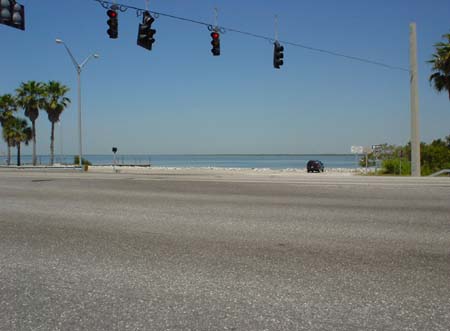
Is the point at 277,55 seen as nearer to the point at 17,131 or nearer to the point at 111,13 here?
the point at 111,13

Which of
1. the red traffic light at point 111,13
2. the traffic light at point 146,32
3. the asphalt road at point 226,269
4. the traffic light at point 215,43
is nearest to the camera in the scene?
the asphalt road at point 226,269

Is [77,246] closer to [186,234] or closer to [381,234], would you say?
[186,234]

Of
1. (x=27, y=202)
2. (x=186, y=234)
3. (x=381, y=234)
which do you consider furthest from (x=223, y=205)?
(x=27, y=202)

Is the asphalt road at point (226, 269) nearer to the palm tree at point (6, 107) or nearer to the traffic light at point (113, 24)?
the traffic light at point (113, 24)

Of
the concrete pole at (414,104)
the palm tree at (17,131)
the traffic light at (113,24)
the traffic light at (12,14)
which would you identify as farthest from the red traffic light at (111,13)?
the palm tree at (17,131)

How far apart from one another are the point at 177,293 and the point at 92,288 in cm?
89

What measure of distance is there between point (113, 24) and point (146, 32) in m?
1.25

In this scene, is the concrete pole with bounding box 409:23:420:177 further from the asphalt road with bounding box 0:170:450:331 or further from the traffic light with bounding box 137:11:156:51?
the traffic light with bounding box 137:11:156:51

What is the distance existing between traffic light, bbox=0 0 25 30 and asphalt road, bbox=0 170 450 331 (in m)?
6.23

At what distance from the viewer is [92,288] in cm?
382

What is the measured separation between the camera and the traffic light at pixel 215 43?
16844 mm

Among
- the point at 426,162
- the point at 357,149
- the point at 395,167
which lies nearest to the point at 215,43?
the point at 395,167

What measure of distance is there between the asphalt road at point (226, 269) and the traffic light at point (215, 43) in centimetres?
1030

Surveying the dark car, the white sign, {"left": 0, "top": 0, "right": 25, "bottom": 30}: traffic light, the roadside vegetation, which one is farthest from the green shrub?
{"left": 0, "top": 0, "right": 25, "bottom": 30}: traffic light
